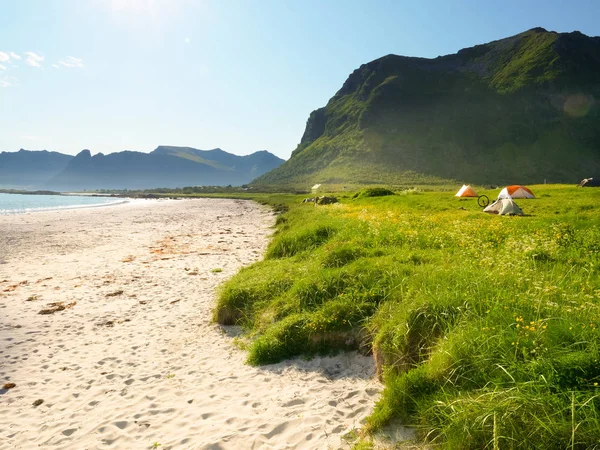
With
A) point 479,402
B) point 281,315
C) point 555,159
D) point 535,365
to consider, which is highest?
point 555,159

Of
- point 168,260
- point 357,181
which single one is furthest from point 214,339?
point 357,181

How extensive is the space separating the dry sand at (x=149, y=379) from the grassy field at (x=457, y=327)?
0.74 metres

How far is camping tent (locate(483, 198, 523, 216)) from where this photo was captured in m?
25.2

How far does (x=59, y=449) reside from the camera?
5750 millimetres

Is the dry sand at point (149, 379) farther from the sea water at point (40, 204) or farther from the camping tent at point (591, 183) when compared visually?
the sea water at point (40, 204)

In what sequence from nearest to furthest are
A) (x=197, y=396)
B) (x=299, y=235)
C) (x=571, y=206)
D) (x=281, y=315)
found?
(x=197, y=396) → (x=281, y=315) → (x=299, y=235) → (x=571, y=206)

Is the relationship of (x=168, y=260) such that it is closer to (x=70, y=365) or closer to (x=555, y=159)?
(x=70, y=365)

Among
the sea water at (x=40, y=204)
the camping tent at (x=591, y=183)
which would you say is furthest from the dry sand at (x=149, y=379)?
the sea water at (x=40, y=204)

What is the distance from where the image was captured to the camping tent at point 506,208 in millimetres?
25172

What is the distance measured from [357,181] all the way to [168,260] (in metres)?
153

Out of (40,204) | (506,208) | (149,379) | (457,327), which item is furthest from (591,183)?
(40,204)

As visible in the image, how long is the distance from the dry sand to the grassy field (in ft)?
2.44

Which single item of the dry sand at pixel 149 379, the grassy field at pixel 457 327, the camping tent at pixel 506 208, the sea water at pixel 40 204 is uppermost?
the sea water at pixel 40 204

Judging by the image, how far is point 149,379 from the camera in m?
8.04
